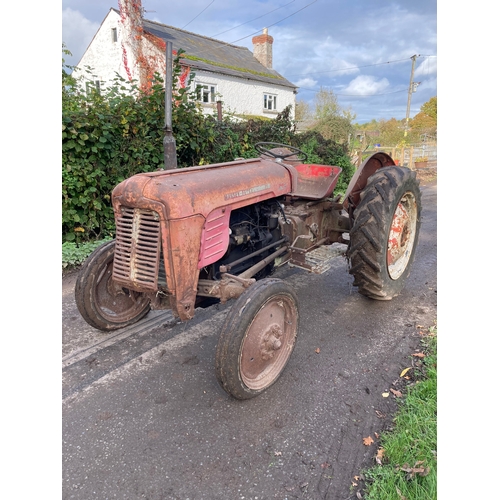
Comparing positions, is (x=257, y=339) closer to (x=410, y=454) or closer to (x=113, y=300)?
(x=410, y=454)

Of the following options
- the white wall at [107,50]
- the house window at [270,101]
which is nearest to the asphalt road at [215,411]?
the white wall at [107,50]

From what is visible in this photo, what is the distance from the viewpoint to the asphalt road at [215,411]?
6.15 feet

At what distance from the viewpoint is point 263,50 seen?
77.0ft

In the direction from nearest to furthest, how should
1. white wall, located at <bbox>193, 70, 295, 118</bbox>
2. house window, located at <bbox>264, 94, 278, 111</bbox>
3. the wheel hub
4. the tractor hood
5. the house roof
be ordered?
the tractor hood < the wheel hub < the house roof < white wall, located at <bbox>193, 70, 295, 118</bbox> < house window, located at <bbox>264, 94, 278, 111</bbox>

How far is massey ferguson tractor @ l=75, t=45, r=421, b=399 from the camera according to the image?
2332 millimetres

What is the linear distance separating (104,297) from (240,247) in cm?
117

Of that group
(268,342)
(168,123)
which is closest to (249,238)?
(268,342)

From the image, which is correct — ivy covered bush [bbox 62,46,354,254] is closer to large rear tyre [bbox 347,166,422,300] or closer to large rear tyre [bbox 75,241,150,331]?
large rear tyre [bbox 75,241,150,331]

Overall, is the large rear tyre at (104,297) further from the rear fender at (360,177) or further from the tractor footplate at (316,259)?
the rear fender at (360,177)

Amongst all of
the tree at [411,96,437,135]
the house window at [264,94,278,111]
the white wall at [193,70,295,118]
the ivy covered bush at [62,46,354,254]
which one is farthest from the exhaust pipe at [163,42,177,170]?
the tree at [411,96,437,135]

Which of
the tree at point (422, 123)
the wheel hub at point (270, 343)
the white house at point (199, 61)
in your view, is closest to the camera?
the wheel hub at point (270, 343)

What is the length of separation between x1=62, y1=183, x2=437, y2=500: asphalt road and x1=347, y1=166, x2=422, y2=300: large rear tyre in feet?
1.11

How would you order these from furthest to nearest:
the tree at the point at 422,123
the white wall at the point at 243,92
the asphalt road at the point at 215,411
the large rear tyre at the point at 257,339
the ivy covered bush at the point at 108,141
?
the tree at the point at 422,123, the white wall at the point at 243,92, the ivy covered bush at the point at 108,141, the large rear tyre at the point at 257,339, the asphalt road at the point at 215,411

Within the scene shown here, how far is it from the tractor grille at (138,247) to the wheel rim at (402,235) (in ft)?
7.36
